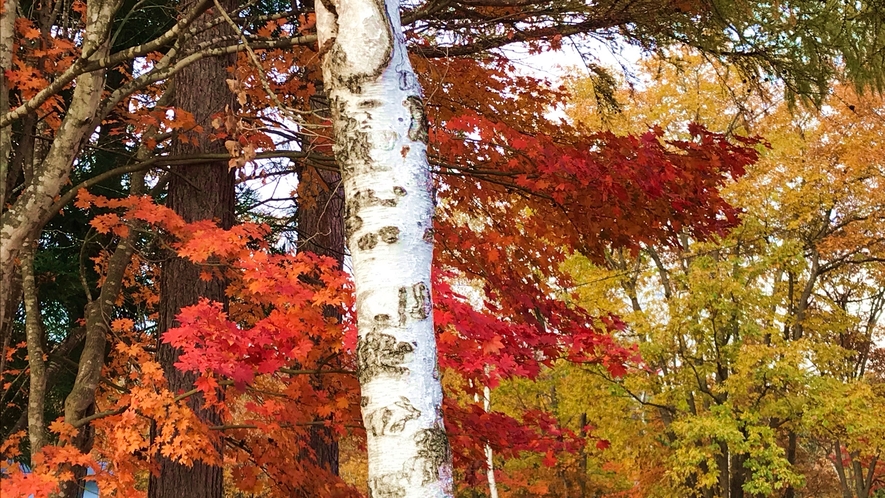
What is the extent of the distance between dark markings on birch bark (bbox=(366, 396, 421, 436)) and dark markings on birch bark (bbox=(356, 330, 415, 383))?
107 mm

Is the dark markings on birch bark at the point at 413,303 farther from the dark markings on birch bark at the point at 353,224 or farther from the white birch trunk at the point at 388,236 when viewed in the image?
the dark markings on birch bark at the point at 353,224

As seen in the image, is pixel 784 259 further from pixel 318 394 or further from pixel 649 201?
pixel 318 394

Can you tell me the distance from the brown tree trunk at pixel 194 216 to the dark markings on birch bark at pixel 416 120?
2.40 m

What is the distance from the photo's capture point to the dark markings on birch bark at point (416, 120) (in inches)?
105

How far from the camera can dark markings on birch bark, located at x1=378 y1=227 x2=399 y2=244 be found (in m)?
2.48

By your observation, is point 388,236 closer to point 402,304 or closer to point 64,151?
point 402,304

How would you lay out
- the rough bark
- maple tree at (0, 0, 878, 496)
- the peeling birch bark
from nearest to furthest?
the peeling birch bark, maple tree at (0, 0, 878, 496), the rough bark

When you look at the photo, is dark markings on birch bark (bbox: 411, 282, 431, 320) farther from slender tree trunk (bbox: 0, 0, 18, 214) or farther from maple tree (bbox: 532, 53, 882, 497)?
maple tree (bbox: 532, 53, 882, 497)

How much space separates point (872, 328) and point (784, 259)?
298 inches

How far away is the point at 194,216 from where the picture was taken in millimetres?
4867

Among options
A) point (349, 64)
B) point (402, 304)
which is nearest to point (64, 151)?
point (349, 64)

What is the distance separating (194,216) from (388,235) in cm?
283

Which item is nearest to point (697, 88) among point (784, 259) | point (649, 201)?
point (784, 259)

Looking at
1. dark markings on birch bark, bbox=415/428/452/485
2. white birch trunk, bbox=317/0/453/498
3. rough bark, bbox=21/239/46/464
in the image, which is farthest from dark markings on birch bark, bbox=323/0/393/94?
rough bark, bbox=21/239/46/464
